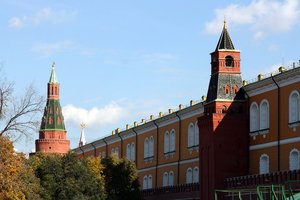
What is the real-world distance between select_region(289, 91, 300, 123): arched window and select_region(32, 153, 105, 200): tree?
19.9 metres

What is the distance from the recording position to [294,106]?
51812 mm

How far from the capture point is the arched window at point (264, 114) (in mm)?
55103

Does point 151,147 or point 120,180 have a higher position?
point 151,147

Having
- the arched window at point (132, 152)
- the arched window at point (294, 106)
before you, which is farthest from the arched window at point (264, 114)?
the arched window at point (132, 152)

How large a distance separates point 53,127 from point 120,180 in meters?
51.2

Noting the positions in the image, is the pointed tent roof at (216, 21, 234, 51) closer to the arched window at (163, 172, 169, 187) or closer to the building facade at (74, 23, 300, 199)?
the building facade at (74, 23, 300, 199)

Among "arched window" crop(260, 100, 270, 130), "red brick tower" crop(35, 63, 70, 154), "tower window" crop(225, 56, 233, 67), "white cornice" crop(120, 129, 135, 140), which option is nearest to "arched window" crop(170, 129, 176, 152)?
"white cornice" crop(120, 129, 135, 140)

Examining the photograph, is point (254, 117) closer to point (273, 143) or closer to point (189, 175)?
point (273, 143)

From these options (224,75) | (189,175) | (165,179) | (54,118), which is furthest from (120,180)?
(54,118)

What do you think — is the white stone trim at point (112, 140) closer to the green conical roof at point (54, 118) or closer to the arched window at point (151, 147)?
the arched window at point (151, 147)

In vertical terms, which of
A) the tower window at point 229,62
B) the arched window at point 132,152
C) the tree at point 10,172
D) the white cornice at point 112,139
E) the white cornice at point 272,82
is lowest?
the tree at point 10,172

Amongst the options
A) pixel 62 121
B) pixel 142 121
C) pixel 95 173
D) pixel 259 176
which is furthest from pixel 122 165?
pixel 62 121

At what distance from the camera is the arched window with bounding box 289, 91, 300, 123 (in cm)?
5134

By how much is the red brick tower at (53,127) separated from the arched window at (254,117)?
65298mm
